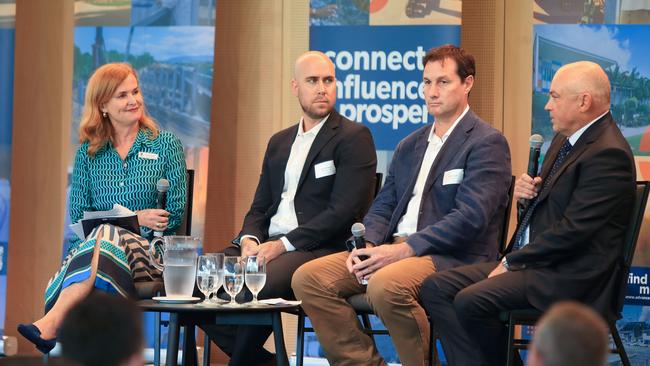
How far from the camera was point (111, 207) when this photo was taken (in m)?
4.84

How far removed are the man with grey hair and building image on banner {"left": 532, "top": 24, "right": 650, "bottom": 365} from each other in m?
3.91

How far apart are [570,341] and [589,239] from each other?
2323 millimetres

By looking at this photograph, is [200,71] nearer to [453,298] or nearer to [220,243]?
[220,243]

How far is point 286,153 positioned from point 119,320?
3347 mm

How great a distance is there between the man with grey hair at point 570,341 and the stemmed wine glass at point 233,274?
2.48 metres

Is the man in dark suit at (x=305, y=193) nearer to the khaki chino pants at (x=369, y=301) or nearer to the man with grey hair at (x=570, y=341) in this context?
the khaki chino pants at (x=369, y=301)

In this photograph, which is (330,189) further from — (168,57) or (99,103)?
(168,57)

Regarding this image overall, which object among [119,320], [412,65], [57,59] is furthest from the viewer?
[57,59]

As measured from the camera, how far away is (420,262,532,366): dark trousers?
12.2 ft

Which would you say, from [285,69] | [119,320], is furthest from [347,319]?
[119,320]

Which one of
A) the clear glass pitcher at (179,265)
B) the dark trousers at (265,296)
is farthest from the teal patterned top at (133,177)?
the clear glass pitcher at (179,265)

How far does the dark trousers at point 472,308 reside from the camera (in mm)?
3721

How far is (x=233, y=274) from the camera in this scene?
3.88m

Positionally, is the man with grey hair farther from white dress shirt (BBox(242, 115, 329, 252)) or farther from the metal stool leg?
white dress shirt (BBox(242, 115, 329, 252))
